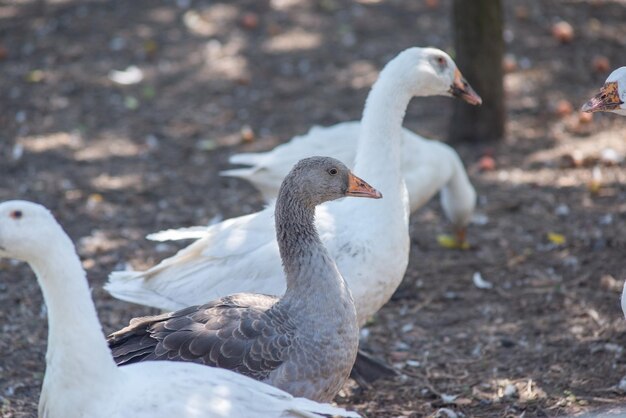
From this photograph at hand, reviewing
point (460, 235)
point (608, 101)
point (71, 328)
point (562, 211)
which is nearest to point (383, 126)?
point (608, 101)

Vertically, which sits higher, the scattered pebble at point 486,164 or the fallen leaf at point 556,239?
the scattered pebble at point 486,164

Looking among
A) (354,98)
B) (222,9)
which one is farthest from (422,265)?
(222,9)

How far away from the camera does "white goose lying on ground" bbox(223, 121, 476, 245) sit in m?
6.03

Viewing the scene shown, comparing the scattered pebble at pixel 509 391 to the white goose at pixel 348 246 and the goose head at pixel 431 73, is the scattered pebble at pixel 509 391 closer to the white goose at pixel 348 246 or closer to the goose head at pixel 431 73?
the white goose at pixel 348 246

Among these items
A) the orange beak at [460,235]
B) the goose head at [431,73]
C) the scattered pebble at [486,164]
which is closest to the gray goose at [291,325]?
the goose head at [431,73]

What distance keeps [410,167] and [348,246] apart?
68.2 inches

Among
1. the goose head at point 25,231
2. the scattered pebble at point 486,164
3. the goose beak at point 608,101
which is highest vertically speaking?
the goose beak at point 608,101

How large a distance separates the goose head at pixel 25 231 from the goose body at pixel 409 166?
2.96 meters

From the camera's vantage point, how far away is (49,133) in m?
8.17

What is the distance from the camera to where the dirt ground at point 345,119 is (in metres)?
4.99

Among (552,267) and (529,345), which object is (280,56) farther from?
(529,345)

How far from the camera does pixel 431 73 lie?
4984 mm

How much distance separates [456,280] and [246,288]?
1.96 meters

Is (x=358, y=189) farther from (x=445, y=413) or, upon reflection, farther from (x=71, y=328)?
(x=71, y=328)
